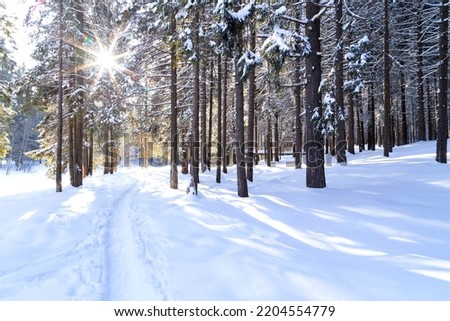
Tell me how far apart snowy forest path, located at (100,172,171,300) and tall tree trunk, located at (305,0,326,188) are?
6.31 m

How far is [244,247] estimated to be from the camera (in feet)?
18.9

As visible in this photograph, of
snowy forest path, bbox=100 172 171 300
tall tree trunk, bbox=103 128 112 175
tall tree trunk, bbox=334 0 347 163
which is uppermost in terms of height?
tall tree trunk, bbox=334 0 347 163

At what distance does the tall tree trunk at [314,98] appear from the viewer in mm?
10417

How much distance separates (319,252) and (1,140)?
19.7m

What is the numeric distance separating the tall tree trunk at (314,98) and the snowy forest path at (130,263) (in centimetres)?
631

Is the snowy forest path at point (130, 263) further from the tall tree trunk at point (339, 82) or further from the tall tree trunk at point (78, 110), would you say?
the tall tree trunk at point (339, 82)

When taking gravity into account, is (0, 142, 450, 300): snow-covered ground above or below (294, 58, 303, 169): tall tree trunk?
below

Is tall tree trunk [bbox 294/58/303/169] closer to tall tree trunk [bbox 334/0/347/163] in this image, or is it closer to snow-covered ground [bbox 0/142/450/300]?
tall tree trunk [bbox 334/0/347/163]

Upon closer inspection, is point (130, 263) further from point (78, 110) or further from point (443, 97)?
point (443, 97)

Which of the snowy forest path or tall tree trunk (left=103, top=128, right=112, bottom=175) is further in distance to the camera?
tall tree trunk (left=103, top=128, right=112, bottom=175)

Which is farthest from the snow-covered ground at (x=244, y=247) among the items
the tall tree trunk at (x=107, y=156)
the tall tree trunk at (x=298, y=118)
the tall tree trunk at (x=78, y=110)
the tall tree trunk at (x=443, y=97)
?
the tall tree trunk at (x=107, y=156)

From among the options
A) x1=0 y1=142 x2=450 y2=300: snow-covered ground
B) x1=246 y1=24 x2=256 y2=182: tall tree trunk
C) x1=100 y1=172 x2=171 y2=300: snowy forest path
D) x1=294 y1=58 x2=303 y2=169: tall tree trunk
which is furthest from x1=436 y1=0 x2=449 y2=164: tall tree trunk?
x1=100 y1=172 x2=171 y2=300: snowy forest path

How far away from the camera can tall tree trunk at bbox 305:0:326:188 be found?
1042cm
